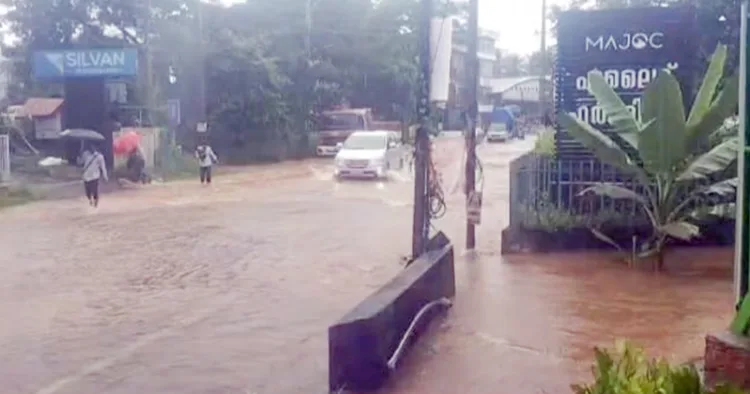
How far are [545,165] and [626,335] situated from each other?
587cm

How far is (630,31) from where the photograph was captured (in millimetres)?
14406

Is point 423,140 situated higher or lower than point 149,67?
lower

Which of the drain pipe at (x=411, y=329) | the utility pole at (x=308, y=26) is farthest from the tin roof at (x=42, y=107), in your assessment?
the drain pipe at (x=411, y=329)

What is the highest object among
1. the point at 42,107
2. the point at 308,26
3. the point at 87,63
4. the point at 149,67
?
the point at 308,26

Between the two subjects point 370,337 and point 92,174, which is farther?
point 92,174

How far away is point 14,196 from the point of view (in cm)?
2575

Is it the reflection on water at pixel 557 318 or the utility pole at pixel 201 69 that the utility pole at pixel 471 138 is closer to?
the reflection on water at pixel 557 318

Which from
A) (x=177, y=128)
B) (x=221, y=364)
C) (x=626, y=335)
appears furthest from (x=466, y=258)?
(x=177, y=128)

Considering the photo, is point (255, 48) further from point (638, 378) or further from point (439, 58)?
point (638, 378)

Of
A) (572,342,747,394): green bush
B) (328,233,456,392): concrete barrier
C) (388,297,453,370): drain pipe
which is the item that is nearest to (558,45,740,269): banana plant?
(388,297,453,370): drain pipe

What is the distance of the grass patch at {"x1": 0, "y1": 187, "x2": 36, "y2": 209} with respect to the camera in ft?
81.4

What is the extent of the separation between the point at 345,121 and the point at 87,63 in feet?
48.0

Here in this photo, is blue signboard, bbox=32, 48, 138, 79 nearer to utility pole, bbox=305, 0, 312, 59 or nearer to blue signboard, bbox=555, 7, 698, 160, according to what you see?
utility pole, bbox=305, 0, 312, 59

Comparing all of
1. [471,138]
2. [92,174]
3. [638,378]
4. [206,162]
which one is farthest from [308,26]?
[638,378]
